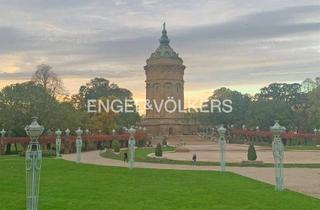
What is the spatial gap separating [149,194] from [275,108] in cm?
7071

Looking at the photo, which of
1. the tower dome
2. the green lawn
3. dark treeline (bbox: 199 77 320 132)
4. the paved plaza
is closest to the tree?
the paved plaza

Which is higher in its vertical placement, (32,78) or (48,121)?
(32,78)

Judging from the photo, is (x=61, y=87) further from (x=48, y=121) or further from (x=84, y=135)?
(x=48, y=121)

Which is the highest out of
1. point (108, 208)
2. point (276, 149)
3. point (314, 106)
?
point (314, 106)

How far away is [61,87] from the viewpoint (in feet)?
250

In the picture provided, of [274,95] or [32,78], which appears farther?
[274,95]

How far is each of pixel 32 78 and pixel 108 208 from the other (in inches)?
2453

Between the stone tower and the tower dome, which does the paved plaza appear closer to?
the stone tower

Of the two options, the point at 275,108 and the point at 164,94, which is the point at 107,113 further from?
the point at 164,94

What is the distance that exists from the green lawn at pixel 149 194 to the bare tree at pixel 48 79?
49628 mm

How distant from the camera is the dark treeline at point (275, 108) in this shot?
8532 centimetres

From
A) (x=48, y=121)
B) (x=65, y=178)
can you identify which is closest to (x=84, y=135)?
(x=48, y=121)

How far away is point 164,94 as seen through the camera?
11062 cm

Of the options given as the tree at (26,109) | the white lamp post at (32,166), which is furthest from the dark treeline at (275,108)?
the white lamp post at (32,166)
